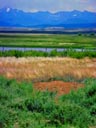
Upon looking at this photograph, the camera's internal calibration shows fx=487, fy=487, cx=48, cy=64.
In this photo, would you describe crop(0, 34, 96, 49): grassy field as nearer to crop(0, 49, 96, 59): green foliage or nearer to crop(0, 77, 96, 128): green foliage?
crop(0, 49, 96, 59): green foliage

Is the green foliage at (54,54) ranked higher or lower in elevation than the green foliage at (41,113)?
lower

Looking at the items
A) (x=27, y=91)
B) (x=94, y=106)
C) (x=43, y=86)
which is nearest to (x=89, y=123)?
(x=94, y=106)

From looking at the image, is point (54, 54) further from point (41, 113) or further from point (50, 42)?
point (50, 42)

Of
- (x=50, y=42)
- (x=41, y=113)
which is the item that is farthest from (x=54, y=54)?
(x=50, y=42)

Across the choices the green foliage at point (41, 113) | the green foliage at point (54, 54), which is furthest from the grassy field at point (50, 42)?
the green foliage at point (41, 113)

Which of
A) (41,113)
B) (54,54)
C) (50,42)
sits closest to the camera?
(41,113)

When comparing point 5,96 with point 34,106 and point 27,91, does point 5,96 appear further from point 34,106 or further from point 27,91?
point 27,91

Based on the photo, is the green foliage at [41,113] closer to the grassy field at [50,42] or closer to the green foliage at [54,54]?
the green foliage at [54,54]

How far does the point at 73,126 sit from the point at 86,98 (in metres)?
3.20

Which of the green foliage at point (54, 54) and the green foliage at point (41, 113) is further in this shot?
the green foliage at point (54, 54)

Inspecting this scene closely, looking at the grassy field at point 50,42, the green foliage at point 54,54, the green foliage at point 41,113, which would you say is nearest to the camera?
the green foliage at point 41,113

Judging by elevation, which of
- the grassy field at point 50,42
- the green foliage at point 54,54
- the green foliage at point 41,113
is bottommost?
the grassy field at point 50,42

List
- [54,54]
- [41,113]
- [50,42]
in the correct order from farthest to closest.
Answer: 1. [50,42]
2. [54,54]
3. [41,113]

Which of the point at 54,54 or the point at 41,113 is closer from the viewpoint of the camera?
the point at 41,113
